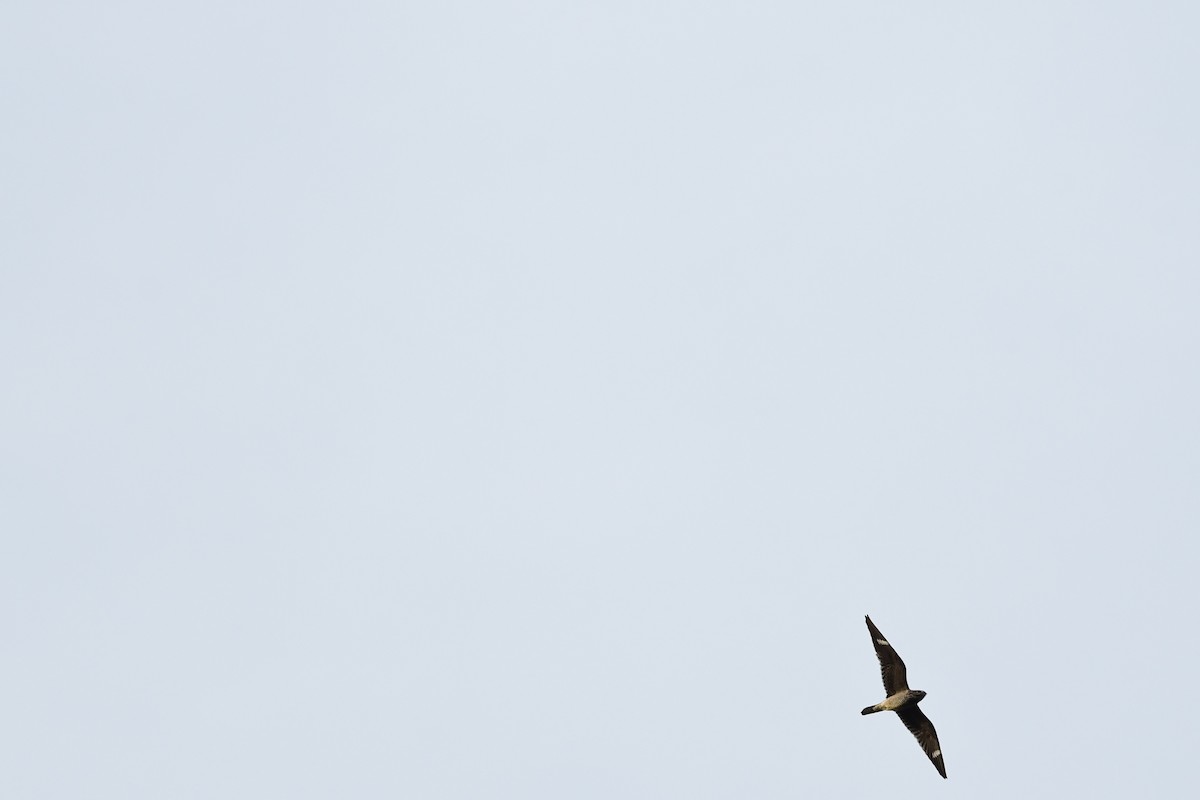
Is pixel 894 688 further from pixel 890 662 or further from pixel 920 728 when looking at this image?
pixel 920 728

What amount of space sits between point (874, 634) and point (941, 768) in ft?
22.5

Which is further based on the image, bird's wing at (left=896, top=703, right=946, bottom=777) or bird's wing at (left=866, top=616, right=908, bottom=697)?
bird's wing at (left=896, top=703, right=946, bottom=777)

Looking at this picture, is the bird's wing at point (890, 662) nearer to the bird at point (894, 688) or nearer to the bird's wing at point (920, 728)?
the bird at point (894, 688)

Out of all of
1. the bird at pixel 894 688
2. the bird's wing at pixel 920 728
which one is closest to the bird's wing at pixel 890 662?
the bird at pixel 894 688

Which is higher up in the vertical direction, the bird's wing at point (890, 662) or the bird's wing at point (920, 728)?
the bird's wing at point (890, 662)

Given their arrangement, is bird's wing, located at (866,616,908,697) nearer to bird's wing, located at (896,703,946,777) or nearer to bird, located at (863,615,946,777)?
bird, located at (863,615,946,777)

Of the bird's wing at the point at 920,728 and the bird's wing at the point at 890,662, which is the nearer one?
the bird's wing at the point at 890,662

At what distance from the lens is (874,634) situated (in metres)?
60.6

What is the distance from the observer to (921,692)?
198 feet

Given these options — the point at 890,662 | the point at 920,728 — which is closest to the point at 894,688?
the point at 890,662

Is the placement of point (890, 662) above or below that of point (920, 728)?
above

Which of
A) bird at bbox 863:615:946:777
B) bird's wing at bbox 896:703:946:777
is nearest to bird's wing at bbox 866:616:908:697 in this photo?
bird at bbox 863:615:946:777

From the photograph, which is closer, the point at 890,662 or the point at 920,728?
the point at 890,662

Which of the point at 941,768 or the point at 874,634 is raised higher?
the point at 874,634
